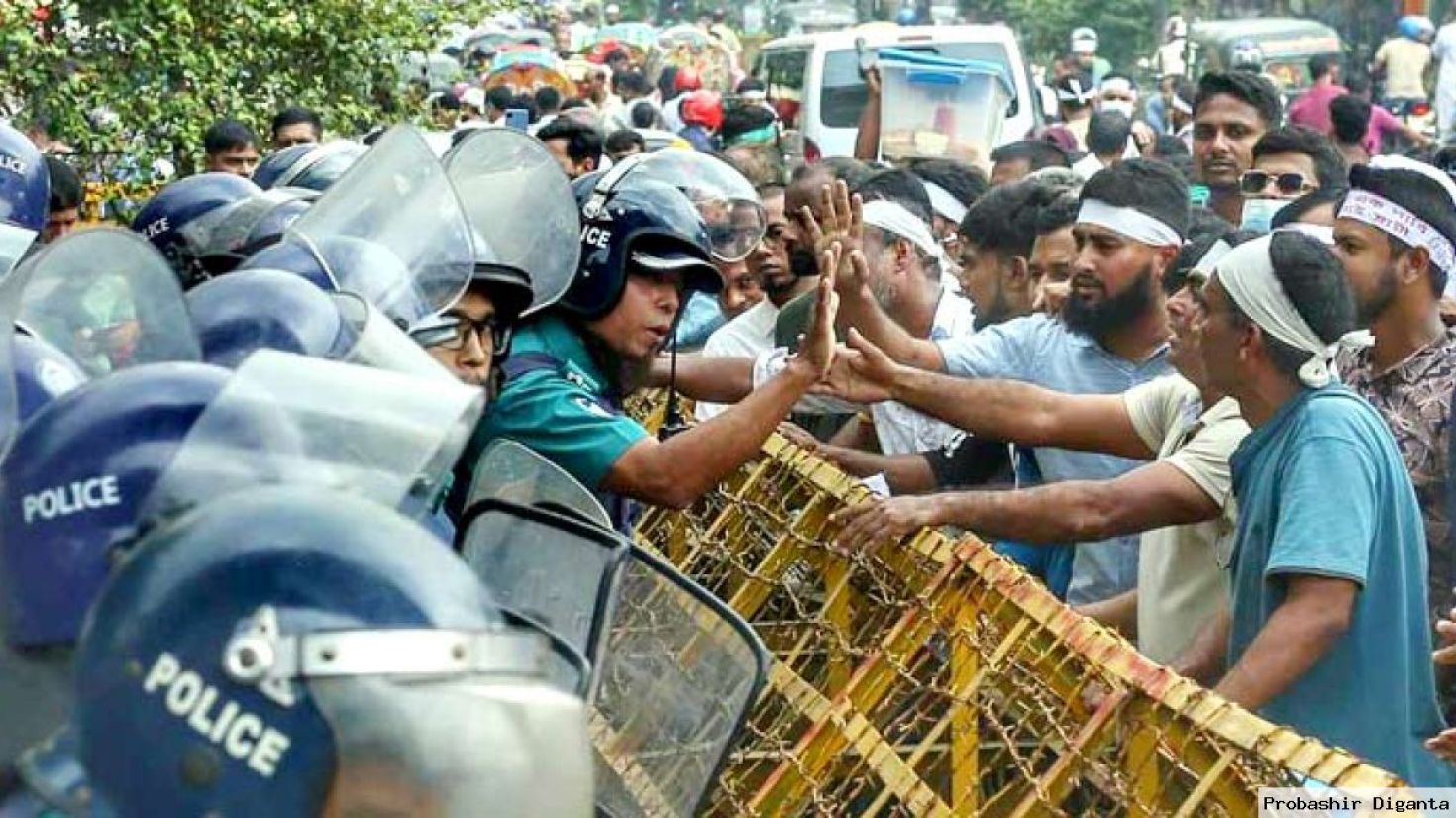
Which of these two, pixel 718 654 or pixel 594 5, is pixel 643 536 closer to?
pixel 718 654

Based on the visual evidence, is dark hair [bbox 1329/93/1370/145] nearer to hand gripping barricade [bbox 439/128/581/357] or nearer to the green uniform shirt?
hand gripping barricade [bbox 439/128/581/357]

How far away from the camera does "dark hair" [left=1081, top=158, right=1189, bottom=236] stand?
21.7 feet

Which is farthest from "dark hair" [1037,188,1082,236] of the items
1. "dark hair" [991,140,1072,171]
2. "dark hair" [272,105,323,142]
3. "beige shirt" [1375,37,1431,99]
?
"beige shirt" [1375,37,1431,99]

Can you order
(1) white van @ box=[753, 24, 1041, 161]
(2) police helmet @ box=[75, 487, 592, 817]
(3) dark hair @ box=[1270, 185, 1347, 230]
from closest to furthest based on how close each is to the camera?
(2) police helmet @ box=[75, 487, 592, 817] < (3) dark hair @ box=[1270, 185, 1347, 230] < (1) white van @ box=[753, 24, 1041, 161]

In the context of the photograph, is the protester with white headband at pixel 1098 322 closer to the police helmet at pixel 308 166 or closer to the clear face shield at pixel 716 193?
the clear face shield at pixel 716 193

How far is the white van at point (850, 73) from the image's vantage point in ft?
68.2

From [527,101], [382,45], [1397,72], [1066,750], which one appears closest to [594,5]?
[1397,72]

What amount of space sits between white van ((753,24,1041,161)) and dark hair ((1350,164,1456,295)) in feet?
44.4

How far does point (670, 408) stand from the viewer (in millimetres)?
6559

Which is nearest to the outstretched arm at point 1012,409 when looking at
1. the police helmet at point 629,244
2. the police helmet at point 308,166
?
the police helmet at point 629,244

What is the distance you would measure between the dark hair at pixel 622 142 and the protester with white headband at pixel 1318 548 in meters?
7.91

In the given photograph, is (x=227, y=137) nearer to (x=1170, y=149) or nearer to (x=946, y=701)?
(x=1170, y=149)

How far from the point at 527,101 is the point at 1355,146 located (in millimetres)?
8437

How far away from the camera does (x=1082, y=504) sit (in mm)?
5445
